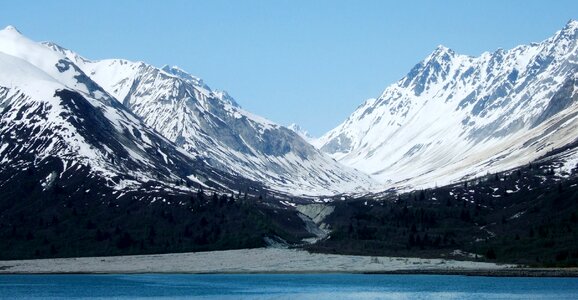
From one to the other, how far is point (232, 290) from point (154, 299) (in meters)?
22.2

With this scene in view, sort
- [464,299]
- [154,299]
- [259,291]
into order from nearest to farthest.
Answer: [464,299] → [154,299] → [259,291]

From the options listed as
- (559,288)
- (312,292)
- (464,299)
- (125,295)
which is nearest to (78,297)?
(125,295)

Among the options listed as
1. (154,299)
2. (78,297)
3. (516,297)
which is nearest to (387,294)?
(516,297)

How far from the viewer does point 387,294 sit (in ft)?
590

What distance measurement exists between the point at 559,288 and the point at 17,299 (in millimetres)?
93224

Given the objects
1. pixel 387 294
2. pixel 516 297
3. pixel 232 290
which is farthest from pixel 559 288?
pixel 232 290

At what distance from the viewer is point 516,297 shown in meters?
169

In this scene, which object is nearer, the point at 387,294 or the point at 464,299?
the point at 464,299

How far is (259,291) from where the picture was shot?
192125 millimetres

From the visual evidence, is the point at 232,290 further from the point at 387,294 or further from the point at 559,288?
the point at 559,288

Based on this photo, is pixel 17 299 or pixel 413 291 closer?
pixel 17 299

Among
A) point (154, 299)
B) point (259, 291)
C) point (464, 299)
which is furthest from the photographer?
point (259, 291)

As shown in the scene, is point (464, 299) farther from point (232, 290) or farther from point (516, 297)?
point (232, 290)

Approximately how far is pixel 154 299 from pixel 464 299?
172 ft
